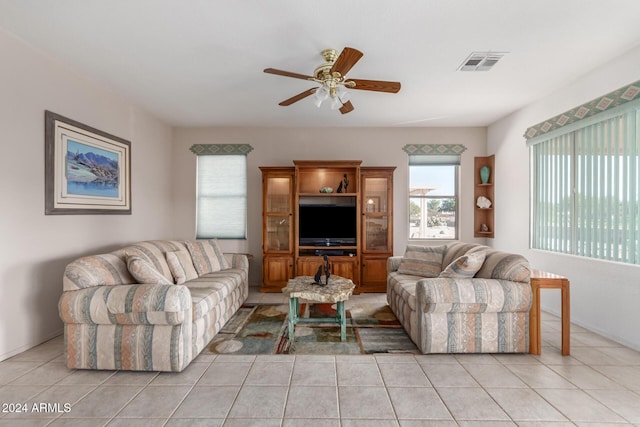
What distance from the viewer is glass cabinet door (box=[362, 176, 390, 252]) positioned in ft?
16.1

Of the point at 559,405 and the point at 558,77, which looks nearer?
the point at 559,405

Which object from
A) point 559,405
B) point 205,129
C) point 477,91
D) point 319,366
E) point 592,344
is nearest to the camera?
point 559,405

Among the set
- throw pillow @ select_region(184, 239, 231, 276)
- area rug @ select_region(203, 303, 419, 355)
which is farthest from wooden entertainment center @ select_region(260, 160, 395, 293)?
area rug @ select_region(203, 303, 419, 355)

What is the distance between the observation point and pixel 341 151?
5.23 metres

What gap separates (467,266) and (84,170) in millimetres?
4037

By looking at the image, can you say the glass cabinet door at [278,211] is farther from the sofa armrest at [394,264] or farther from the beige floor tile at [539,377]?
the beige floor tile at [539,377]

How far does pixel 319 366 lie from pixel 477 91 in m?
3.55

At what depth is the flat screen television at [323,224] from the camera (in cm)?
490

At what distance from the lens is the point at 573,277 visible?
340cm

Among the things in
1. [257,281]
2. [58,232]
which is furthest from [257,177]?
[58,232]

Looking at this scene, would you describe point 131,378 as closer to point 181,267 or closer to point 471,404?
point 181,267

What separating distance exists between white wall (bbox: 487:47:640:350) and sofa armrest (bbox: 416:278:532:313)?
1054 millimetres

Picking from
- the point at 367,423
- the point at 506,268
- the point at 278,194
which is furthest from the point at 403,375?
the point at 278,194

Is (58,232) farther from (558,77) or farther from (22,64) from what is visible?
(558,77)
